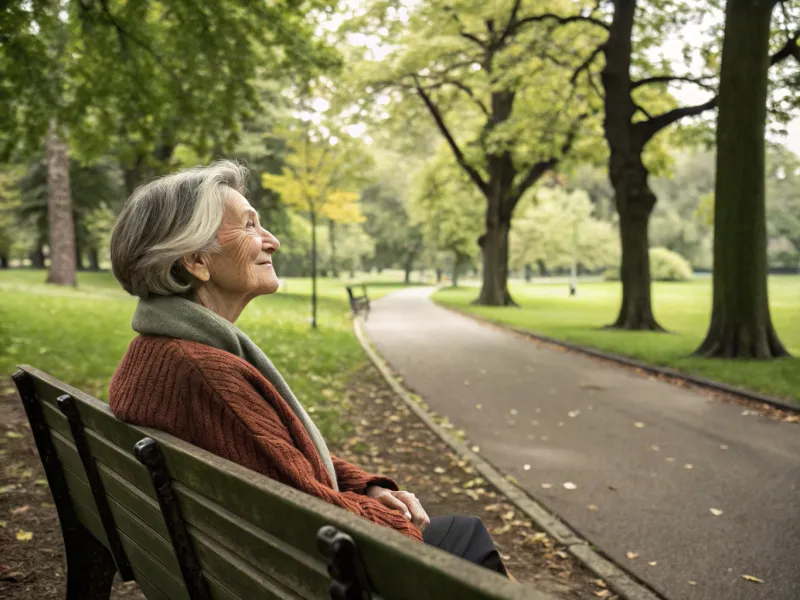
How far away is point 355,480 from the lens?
248 centimetres

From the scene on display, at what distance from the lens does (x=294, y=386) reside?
28.7ft

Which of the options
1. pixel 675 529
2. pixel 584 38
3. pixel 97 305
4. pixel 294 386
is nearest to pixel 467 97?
pixel 584 38

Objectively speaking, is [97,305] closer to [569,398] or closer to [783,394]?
[569,398]

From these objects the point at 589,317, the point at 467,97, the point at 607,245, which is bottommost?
the point at 589,317

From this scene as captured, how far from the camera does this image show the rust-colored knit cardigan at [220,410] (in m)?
1.68

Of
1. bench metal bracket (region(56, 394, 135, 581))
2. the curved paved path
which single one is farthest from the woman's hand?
the curved paved path

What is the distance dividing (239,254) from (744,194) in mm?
11432

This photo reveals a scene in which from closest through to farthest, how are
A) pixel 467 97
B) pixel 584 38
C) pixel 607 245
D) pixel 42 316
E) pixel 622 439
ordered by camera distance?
pixel 622 439 < pixel 42 316 < pixel 584 38 < pixel 467 97 < pixel 607 245

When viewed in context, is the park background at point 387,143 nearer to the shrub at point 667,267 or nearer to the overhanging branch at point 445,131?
the overhanging branch at point 445,131

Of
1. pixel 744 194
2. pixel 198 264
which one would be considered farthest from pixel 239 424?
pixel 744 194

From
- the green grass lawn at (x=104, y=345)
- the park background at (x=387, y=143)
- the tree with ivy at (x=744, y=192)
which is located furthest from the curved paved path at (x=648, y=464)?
the tree with ivy at (x=744, y=192)

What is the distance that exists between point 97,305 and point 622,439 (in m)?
13.3

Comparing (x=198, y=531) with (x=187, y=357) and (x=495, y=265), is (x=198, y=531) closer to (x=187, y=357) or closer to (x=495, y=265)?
(x=187, y=357)

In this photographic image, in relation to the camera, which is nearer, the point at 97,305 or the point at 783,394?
the point at 783,394
